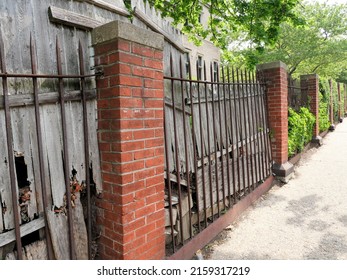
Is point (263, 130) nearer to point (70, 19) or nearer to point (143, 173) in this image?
point (143, 173)

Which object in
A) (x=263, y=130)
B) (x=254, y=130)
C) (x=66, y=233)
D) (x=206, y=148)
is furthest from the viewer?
(x=263, y=130)

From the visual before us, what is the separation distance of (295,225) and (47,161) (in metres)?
3.23

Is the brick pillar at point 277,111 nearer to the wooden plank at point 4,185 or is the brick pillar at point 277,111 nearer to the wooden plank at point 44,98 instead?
the wooden plank at point 44,98

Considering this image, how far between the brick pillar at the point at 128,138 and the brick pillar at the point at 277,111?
3434 millimetres

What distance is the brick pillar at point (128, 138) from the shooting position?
206cm

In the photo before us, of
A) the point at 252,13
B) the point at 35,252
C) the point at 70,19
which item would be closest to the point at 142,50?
the point at 70,19

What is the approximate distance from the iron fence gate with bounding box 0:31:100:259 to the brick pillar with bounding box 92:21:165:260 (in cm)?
14

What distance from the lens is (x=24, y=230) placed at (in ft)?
5.94

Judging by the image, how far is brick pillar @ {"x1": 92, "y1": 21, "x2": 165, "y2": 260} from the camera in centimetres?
206

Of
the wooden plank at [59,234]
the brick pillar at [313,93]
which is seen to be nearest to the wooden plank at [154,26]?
the wooden plank at [59,234]

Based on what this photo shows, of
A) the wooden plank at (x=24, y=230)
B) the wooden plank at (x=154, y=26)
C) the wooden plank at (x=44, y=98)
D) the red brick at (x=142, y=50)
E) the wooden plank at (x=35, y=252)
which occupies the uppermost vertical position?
the wooden plank at (x=154, y=26)

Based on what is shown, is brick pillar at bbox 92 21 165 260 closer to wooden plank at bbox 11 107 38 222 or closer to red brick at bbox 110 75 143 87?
red brick at bbox 110 75 143 87

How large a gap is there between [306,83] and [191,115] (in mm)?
6559

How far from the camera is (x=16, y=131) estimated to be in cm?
178
